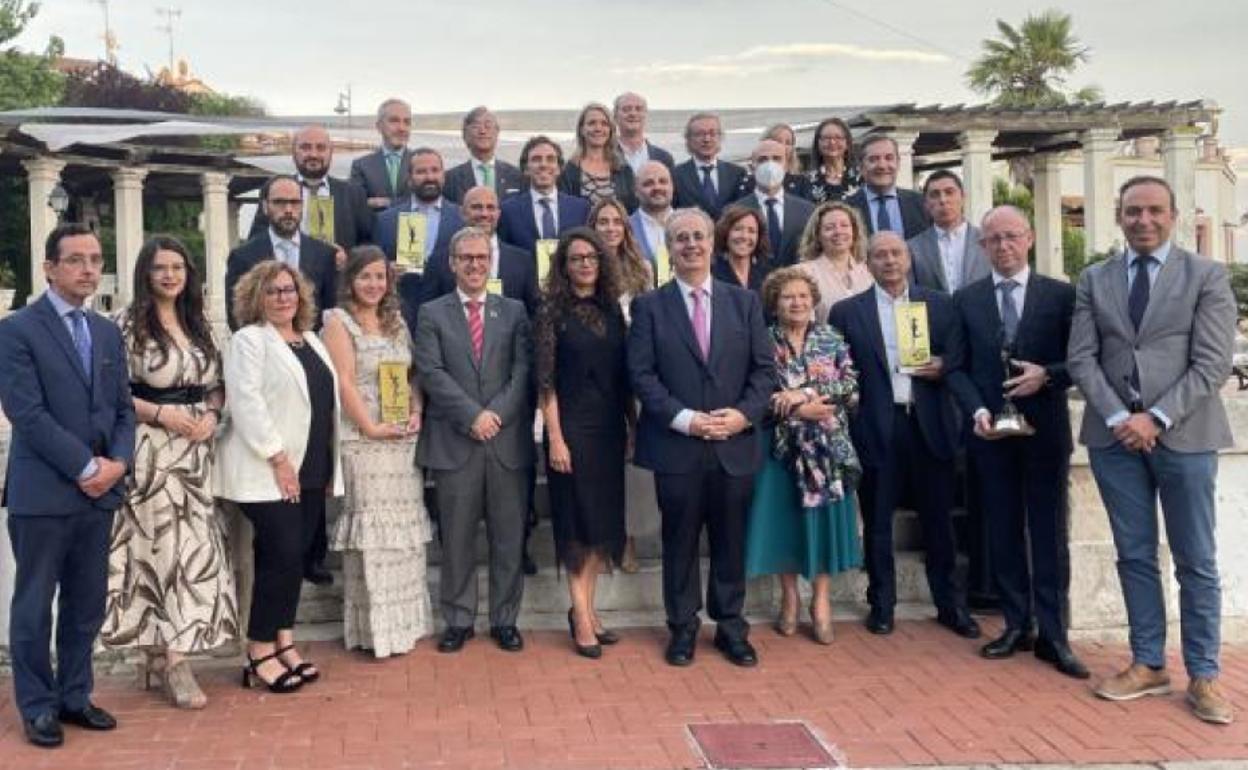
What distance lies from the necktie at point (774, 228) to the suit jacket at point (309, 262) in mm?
2786

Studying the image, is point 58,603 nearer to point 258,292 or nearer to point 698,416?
point 258,292

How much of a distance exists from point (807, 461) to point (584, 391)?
1.26 m

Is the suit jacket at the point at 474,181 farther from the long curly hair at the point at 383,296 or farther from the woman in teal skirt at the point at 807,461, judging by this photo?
the woman in teal skirt at the point at 807,461

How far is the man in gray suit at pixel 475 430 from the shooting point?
624 cm

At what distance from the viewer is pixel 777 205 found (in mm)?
7887

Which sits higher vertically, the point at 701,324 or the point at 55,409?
the point at 701,324

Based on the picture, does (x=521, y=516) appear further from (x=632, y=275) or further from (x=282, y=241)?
(x=282, y=241)

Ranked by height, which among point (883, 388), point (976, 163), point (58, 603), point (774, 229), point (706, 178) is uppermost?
point (976, 163)

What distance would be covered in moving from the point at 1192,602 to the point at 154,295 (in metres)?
5.00

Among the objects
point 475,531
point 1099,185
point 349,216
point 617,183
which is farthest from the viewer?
point 1099,185

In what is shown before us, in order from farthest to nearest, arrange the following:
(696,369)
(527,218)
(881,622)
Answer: (527,218) < (881,622) < (696,369)

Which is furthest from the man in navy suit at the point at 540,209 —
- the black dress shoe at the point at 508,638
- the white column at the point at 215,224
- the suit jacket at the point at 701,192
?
the white column at the point at 215,224

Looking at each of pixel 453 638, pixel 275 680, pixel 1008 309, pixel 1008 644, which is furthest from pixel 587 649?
pixel 1008 309

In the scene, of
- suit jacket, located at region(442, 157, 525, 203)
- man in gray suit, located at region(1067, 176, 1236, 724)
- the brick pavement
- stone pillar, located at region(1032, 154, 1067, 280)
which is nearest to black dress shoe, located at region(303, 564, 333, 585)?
the brick pavement
